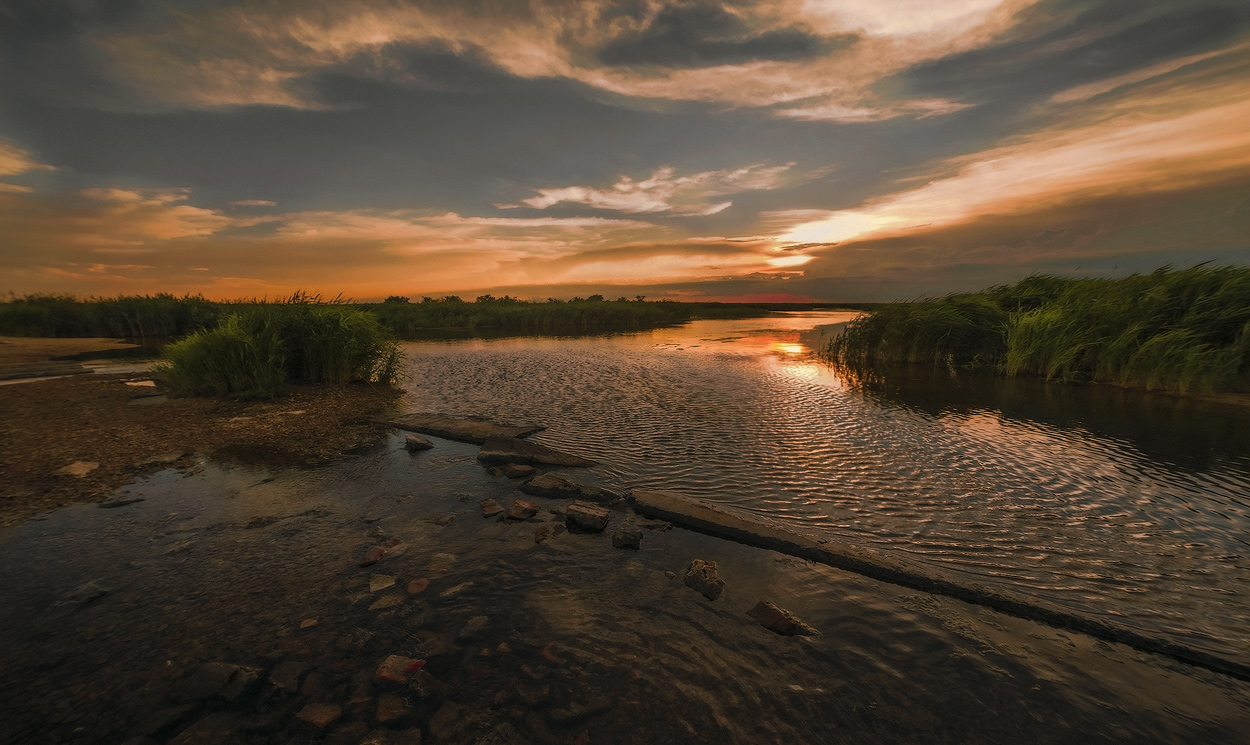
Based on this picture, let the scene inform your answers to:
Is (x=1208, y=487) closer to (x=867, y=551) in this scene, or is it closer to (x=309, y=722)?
(x=867, y=551)

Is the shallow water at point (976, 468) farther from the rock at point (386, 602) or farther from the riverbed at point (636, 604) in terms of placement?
the rock at point (386, 602)

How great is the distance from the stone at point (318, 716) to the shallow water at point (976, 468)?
4125mm

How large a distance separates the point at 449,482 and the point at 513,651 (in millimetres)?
3760

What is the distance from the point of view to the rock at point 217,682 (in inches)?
111

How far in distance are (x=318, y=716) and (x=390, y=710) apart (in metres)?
0.41

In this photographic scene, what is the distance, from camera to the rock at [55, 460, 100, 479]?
646 cm

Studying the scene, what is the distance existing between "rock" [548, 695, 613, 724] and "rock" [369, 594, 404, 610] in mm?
1792

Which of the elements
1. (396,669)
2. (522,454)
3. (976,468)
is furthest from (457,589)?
(976,468)

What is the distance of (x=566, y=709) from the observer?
2.80 m

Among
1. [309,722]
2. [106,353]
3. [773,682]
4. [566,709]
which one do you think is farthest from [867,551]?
[106,353]

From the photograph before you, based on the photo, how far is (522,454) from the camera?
7.43 metres

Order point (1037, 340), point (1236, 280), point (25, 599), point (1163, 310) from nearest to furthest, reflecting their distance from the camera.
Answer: point (25, 599), point (1236, 280), point (1163, 310), point (1037, 340)

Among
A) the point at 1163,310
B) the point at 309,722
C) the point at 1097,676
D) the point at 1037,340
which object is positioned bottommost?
the point at 1097,676

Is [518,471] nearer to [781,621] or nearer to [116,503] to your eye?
[781,621]
